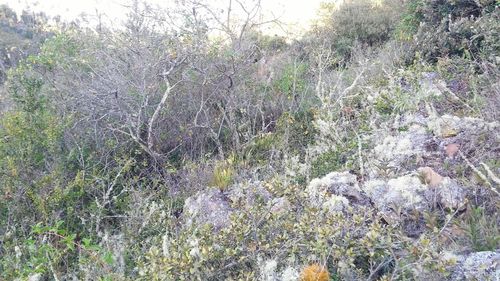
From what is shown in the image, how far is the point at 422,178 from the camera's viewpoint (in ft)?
10.5

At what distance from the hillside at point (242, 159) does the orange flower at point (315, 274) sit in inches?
0.4

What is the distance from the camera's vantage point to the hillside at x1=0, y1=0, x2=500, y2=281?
2.83 metres

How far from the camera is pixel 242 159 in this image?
5.20m

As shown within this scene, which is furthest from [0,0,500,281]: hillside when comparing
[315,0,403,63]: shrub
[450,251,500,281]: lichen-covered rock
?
[315,0,403,63]: shrub

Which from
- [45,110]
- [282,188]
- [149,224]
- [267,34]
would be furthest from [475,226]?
[267,34]

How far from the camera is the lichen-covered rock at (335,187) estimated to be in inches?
130

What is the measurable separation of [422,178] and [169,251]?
67.6 inches

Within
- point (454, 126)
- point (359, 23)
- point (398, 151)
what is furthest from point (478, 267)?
point (359, 23)

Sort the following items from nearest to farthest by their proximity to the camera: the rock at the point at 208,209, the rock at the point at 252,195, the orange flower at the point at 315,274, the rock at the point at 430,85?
the orange flower at the point at 315,274
the rock at the point at 252,195
the rock at the point at 208,209
the rock at the point at 430,85

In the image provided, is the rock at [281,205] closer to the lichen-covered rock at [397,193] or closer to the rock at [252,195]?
the rock at [252,195]

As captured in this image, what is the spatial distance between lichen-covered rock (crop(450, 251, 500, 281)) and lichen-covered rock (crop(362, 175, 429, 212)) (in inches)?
21.9

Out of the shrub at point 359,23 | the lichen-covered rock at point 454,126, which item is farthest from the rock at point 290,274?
the shrub at point 359,23

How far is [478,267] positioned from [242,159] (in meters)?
3.07

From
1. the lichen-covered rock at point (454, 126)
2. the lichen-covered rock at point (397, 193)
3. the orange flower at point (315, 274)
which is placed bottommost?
the orange flower at point (315, 274)
